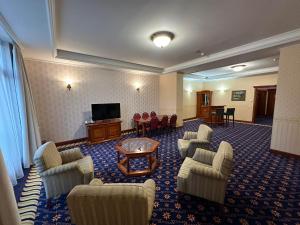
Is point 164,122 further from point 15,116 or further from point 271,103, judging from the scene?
point 271,103

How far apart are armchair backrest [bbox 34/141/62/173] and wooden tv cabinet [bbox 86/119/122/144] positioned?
8.28ft

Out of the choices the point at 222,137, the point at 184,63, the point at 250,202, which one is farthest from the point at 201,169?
the point at 184,63

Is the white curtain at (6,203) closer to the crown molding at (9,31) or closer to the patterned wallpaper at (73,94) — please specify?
the crown molding at (9,31)

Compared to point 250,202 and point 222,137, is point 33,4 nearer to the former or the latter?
point 250,202

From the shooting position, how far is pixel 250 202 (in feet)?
6.81

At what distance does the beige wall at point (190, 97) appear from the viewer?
29.6 feet

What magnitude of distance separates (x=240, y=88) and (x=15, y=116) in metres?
10.0

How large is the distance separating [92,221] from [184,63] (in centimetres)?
573

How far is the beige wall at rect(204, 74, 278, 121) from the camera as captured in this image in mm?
7539

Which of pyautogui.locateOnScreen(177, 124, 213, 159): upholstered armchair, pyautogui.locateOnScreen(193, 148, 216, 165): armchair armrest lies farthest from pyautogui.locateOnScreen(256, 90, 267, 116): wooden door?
pyautogui.locateOnScreen(193, 148, 216, 165): armchair armrest

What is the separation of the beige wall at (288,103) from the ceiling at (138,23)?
23.5 inches

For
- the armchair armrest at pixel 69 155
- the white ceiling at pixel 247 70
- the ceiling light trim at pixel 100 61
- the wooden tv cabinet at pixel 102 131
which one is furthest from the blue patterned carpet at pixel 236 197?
the white ceiling at pixel 247 70

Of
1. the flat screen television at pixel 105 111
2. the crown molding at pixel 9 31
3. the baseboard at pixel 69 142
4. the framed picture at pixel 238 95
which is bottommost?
the baseboard at pixel 69 142

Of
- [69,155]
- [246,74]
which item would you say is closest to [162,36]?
[69,155]
